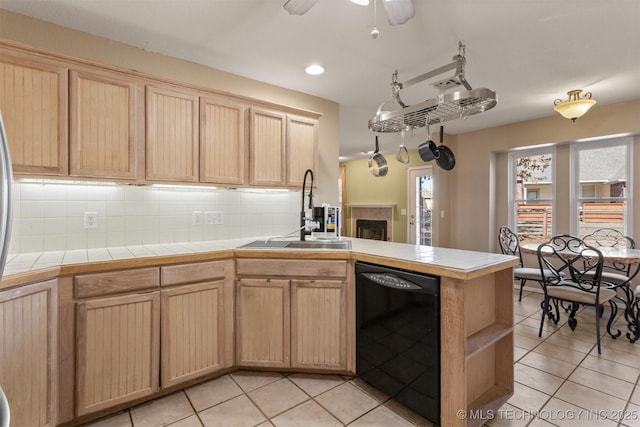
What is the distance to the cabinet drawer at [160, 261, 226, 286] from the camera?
1917 millimetres

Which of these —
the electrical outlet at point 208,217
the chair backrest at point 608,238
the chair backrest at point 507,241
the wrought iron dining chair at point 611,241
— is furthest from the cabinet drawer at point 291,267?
the chair backrest at point 608,238

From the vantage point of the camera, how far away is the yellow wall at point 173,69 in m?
1.96

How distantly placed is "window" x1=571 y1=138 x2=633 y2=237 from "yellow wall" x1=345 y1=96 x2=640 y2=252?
0.10 meters

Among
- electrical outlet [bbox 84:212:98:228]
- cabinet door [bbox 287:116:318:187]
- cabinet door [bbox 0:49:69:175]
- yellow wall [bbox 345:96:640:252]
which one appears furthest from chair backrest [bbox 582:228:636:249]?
cabinet door [bbox 0:49:69:175]

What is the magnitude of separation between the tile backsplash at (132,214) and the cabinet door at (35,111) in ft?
1.03

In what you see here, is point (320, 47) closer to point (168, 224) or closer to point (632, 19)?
point (168, 224)

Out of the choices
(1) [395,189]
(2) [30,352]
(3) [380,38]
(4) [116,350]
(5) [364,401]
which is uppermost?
(3) [380,38]

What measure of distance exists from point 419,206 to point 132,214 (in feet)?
17.7

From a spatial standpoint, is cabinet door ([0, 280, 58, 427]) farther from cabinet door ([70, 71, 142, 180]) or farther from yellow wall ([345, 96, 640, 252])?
yellow wall ([345, 96, 640, 252])

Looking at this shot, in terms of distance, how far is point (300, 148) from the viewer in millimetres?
2883

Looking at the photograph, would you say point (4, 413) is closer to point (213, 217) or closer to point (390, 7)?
point (390, 7)

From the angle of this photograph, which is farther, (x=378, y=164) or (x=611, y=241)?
(x=611, y=241)

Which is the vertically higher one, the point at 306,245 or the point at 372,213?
the point at 372,213

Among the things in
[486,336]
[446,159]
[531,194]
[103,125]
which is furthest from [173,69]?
[531,194]
